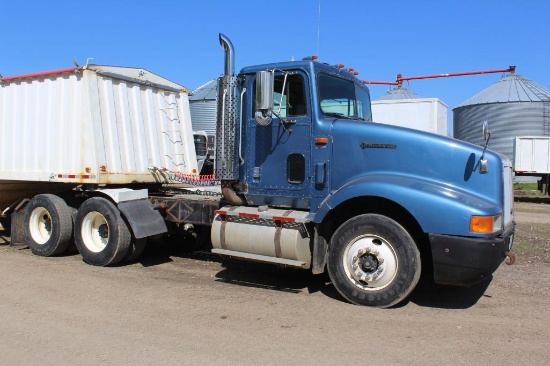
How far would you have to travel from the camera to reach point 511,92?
95.9 ft

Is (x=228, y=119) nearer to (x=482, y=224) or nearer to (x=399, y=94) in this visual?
(x=482, y=224)

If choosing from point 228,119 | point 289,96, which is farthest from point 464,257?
point 228,119

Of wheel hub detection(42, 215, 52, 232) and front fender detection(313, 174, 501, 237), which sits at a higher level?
front fender detection(313, 174, 501, 237)

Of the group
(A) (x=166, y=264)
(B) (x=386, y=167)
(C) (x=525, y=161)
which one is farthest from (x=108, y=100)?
(C) (x=525, y=161)

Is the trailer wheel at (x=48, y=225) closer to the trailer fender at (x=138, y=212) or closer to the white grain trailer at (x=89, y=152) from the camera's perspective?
the white grain trailer at (x=89, y=152)

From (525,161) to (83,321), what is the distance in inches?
835

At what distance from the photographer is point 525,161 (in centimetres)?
2219

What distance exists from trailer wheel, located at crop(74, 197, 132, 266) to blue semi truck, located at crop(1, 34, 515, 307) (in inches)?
1.3

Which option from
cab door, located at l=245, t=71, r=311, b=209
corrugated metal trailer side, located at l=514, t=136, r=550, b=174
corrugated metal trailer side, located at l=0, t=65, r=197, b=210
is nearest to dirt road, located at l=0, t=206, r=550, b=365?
cab door, located at l=245, t=71, r=311, b=209

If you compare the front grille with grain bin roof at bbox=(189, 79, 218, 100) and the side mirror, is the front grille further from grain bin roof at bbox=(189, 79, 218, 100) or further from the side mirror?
grain bin roof at bbox=(189, 79, 218, 100)

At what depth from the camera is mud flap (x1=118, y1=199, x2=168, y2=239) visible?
25.2 ft

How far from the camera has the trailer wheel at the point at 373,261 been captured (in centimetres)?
562

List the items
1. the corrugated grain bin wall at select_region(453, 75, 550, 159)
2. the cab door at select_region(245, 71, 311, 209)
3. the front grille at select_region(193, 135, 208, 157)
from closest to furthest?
the cab door at select_region(245, 71, 311, 209) → the front grille at select_region(193, 135, 208, 157) → the corrugated grain bin wall at select_region(453, 75, 550, 159)

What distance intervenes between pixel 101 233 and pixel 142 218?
95 centimetres
